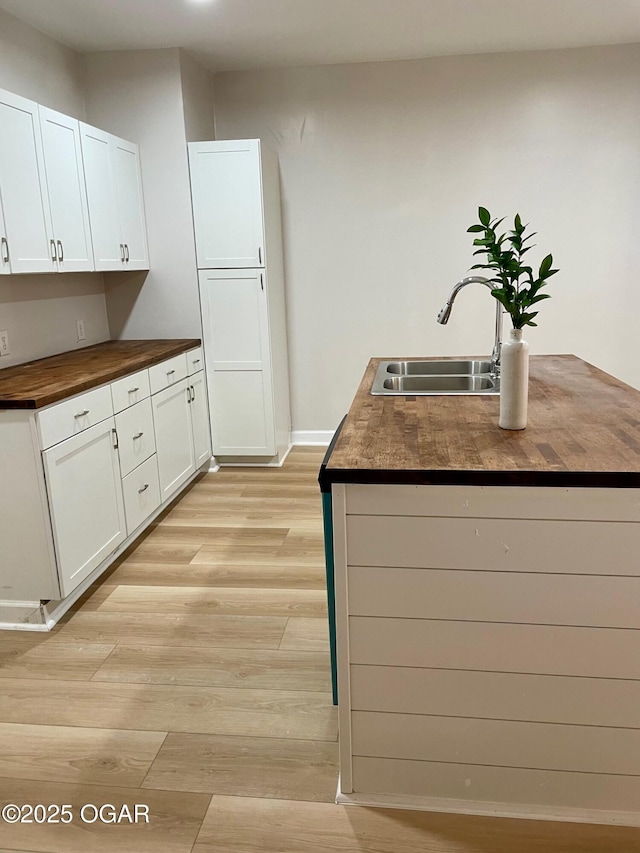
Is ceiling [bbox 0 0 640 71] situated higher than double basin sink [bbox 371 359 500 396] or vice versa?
ceiling [bbox 0 0 640 71]

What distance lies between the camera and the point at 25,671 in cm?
222

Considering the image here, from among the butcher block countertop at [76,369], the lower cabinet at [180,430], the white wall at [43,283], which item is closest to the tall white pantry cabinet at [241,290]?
the lower cabinet at [180,430]

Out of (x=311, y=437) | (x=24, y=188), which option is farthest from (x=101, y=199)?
(x=311, y=437)

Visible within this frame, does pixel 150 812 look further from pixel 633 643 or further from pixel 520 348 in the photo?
pixel 520 348

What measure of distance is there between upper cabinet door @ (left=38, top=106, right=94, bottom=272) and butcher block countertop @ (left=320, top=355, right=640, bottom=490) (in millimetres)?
1761

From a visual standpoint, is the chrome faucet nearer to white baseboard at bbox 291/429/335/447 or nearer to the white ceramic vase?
the white ceramic vase

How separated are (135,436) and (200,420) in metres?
0.98

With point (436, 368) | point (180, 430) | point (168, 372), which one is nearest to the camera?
point (436, 368)

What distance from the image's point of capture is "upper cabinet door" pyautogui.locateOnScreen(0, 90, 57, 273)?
264 cm

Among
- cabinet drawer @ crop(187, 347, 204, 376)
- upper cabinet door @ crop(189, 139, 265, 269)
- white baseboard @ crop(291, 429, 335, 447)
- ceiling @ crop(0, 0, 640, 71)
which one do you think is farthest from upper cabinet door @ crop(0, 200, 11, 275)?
white baseboard @ crop(291, 429, 335, 447)

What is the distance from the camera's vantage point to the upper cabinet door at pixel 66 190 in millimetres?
2957

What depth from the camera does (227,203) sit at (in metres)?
3.91

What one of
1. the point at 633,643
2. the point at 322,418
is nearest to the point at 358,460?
the point at 633,643

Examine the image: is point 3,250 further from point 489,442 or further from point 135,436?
point 489,442
